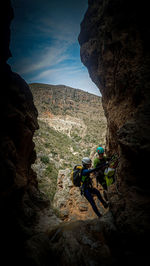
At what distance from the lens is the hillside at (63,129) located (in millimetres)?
21894

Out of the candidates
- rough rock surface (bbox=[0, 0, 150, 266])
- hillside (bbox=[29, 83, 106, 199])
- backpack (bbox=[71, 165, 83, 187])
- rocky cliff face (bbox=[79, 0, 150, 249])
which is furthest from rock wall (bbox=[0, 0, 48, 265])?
hillside (bbox=[29, 83, 106, 199])

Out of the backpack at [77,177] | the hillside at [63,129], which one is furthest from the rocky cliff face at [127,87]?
the hillside at [63,129]

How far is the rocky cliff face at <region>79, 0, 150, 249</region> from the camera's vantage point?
2990 millimetres

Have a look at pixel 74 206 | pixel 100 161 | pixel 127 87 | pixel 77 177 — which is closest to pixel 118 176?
pixel 100 161

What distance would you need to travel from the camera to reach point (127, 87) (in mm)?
5680

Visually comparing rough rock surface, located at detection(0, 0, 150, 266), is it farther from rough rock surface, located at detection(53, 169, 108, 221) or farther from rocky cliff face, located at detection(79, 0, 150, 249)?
rough rock surface, located at detection(53, 169, 108, 221)

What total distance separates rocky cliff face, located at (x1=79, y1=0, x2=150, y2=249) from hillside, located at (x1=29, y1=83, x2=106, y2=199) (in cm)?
1260

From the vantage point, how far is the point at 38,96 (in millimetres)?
64125

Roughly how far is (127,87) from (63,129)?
41700mm

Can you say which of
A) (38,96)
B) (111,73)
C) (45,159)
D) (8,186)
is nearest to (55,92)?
(38,96)

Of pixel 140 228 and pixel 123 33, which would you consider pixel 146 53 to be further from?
pixel 140 228

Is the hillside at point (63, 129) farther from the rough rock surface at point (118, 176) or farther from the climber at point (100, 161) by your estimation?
the rough rock surface at point (118, 176)

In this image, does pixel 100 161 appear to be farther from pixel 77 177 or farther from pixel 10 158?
pixel 10 158

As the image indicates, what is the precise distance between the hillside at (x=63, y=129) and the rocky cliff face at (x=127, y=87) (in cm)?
1260
